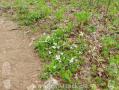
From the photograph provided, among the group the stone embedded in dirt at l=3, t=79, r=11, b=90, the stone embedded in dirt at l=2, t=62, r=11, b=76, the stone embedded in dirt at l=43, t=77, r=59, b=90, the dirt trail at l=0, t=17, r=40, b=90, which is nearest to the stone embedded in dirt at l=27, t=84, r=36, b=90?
the dirt trail at l=0, t=17, r=40, b=90

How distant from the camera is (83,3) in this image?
11227 millimetres

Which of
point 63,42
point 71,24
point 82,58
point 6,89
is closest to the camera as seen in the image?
point 6,89

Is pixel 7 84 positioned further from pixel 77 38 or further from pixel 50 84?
pixel 77 38

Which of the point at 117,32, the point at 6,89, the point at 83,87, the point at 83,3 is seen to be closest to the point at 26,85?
the point at 6,89

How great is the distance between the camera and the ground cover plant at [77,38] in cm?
763

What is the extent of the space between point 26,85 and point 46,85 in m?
0.49

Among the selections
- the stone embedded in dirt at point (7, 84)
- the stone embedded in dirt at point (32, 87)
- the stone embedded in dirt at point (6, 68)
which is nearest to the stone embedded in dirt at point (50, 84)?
the stone embedded in dirt at point (32, 87)

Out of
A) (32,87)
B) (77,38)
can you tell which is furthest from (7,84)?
(77,38)

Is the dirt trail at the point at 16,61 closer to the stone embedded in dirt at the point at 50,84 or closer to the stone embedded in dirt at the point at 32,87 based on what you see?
the stone embedded in dirt at the point at 32,87

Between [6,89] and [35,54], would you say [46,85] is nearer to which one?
[6,89]

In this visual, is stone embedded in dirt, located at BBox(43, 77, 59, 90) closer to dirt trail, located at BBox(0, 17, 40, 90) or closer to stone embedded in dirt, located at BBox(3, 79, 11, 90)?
dirt trail, located at BBox(0, 17, 40, 90)

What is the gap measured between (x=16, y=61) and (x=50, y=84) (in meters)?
1.42

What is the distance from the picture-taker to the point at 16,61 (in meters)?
8.07

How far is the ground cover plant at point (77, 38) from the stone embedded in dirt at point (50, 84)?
287mm
